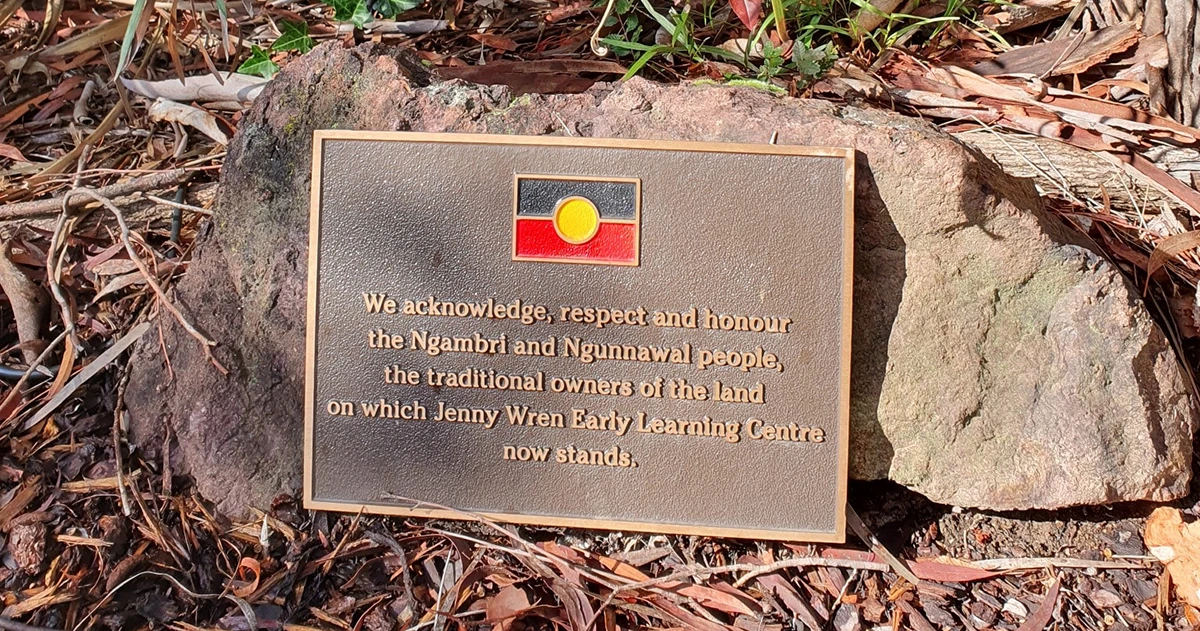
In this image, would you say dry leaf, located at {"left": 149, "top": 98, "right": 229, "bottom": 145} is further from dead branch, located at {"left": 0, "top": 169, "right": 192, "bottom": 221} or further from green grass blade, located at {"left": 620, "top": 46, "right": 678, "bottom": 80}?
green grass blade, located at {"left": 620, "top": 46, "right": 678, "bottom": 80}

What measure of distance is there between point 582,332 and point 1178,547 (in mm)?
1652

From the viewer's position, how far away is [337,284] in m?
2.18

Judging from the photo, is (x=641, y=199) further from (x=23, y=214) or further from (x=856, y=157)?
(x=23, y=214)

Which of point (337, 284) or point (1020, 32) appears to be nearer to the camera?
point (337, 284)

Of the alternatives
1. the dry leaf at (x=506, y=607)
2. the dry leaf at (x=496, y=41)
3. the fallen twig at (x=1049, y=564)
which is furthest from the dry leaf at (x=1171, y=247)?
the dry leaf at (x=496, y=41)

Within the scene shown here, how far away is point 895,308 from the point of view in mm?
2117

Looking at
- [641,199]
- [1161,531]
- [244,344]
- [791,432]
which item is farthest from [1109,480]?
[244,344]

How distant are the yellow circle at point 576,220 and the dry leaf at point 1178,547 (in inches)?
66.5

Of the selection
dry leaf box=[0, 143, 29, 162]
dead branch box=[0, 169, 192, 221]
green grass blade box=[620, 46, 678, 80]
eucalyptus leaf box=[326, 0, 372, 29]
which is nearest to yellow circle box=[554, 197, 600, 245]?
green grass blade box=[620, 46, 678, 80]

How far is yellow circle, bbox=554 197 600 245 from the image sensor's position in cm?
209

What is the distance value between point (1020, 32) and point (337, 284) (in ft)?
8.99

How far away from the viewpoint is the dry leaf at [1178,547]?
2.05 meters

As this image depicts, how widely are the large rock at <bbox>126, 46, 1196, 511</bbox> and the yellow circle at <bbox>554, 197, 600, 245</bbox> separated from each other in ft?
0.79

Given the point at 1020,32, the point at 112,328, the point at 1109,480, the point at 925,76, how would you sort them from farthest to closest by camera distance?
1. the point at 1020,32
2. the point at 925,76
3. the point at 112,328
4. the point at 1109,480
